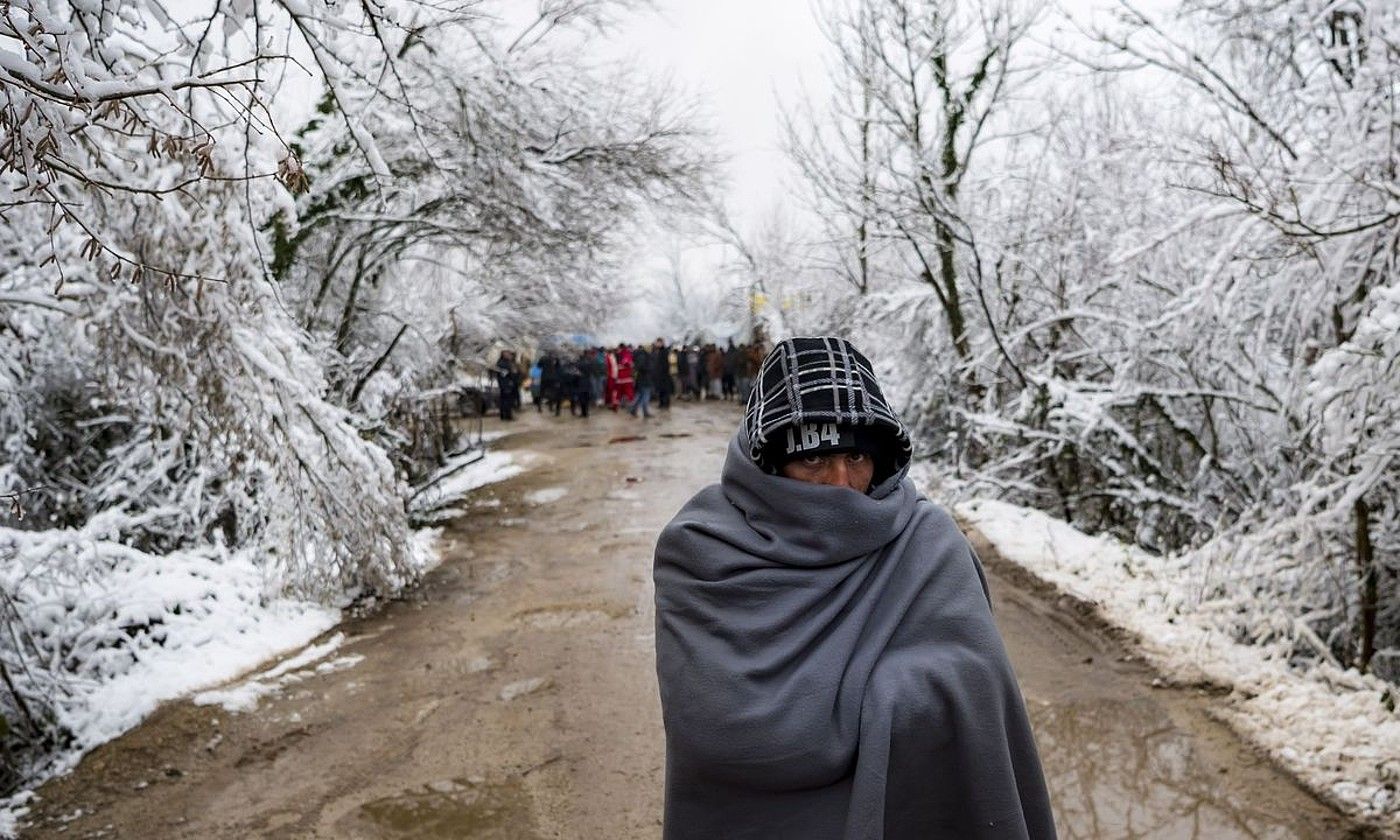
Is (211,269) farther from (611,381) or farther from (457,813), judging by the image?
(611,381)

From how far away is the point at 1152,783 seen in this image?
3.95m

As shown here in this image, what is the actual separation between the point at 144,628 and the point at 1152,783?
5.83 m

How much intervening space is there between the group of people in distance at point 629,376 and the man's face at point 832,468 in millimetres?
20810

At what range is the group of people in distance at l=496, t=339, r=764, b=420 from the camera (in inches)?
966

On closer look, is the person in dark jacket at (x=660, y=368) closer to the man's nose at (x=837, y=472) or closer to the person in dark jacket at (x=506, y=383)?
the person in dark jacket at (x=506, y=383)

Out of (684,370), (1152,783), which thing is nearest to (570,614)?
(1152,783)

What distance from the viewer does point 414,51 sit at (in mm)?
8883

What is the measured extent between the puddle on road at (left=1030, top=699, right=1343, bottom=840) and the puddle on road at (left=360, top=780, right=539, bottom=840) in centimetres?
231

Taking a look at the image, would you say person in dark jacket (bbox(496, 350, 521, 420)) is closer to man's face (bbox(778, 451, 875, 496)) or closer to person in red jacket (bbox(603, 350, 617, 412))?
person in red jacket (bbox(603, 350, 617, 412))

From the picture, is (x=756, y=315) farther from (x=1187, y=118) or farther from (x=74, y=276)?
(x=74, y=276)

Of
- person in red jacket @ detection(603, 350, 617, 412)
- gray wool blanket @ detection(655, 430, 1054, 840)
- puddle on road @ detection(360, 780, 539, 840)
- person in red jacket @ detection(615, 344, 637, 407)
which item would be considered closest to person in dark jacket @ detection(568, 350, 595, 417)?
person in red jacket @ detection(603, 350, 617, 412)

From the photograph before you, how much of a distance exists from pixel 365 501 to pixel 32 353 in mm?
3444

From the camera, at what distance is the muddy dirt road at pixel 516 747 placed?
386 centimetres

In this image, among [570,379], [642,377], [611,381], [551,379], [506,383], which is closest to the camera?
[642,377]
